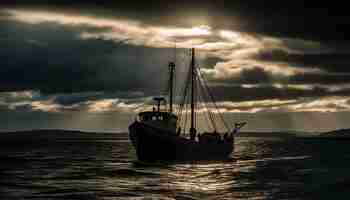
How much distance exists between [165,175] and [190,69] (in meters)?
33.4

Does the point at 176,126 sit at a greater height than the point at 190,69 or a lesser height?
lesser

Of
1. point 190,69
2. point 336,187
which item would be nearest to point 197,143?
point 190,69

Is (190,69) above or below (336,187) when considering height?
above

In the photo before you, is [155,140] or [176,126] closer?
[155,140]

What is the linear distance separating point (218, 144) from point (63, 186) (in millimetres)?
45117

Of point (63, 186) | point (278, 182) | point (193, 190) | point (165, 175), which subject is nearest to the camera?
point (193, 190)

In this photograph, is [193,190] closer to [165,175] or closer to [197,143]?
[165,175]

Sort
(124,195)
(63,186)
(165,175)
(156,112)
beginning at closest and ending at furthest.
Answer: (124,195) < (63,186) < (165,175) < (156,112)

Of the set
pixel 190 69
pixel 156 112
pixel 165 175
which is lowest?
pixel 165 175

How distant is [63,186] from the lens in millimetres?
46281

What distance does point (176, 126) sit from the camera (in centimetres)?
8219

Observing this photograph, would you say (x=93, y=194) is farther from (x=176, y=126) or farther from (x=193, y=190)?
(x=176, y=126)

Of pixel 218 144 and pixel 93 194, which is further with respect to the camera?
pixel 218 144

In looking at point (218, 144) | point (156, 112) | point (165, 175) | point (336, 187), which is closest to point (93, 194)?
point (165, 175)
